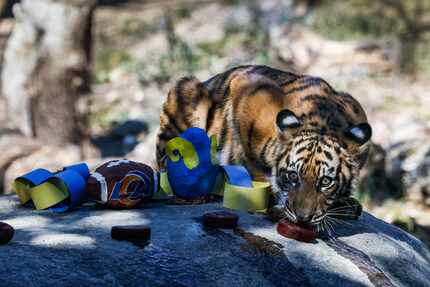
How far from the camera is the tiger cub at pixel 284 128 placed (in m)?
4.23

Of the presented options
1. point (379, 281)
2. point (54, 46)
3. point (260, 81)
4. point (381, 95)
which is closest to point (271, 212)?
point (379, 281)

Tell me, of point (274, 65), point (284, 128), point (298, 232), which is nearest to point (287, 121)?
point (284, 128)

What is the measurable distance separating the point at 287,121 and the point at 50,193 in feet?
4.45

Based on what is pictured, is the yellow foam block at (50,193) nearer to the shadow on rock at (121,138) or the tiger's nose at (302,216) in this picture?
the tiger's nose at (302,216)

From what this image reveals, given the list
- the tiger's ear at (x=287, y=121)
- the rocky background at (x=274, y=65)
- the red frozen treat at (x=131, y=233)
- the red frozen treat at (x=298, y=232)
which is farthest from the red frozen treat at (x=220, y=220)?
the rocky background at (x=274, y=65)

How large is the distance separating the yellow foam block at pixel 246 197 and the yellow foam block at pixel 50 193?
2.95 ft

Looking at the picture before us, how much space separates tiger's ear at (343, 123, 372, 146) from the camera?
173 inches

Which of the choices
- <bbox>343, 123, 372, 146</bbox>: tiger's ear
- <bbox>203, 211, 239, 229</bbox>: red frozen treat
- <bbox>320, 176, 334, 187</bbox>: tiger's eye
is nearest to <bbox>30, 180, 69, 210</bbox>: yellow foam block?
<bbox>203, 211, 239, 229</bbox>: red frozen treat

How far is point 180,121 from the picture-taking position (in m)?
5.74

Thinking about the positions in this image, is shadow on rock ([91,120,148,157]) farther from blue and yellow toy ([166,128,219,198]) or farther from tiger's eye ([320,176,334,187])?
tiger's eye ([320,176,334,187])

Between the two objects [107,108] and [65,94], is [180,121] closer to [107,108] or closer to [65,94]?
[65,94]

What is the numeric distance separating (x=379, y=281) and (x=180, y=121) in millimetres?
2307

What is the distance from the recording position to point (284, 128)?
4.52 meters

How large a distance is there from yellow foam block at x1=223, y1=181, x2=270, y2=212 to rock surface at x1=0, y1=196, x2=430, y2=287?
100 millimetres
